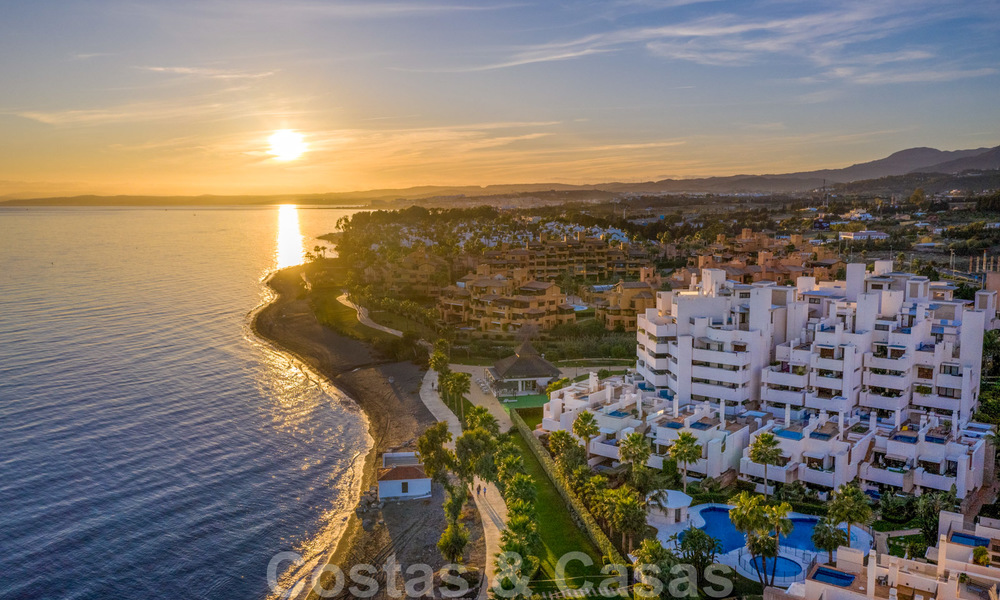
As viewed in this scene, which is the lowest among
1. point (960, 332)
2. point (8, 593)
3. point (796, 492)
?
point (8, 593)

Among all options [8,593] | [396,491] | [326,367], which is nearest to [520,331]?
[326,367]

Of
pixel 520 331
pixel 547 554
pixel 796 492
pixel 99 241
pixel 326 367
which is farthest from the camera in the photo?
pixel 99 241

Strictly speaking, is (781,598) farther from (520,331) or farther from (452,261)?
(452,261)

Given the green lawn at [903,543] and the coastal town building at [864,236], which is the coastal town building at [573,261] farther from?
the green lawn at [903,543]

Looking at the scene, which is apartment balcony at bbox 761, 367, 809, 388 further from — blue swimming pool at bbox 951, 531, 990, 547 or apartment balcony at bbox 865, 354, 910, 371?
blue swimming pool at bbox 951, 531, 990, 547

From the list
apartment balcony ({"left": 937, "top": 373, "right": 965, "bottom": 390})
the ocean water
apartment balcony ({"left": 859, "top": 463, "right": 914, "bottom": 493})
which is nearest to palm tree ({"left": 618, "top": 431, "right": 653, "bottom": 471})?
apartment balcony ({"left": 859, "top": 463, "right": 914, "bottom": 493})

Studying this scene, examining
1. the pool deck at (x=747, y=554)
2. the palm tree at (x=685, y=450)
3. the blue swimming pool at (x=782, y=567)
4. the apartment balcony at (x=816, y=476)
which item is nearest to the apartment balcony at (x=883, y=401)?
the apartment balcony at (x=816, y=476)
